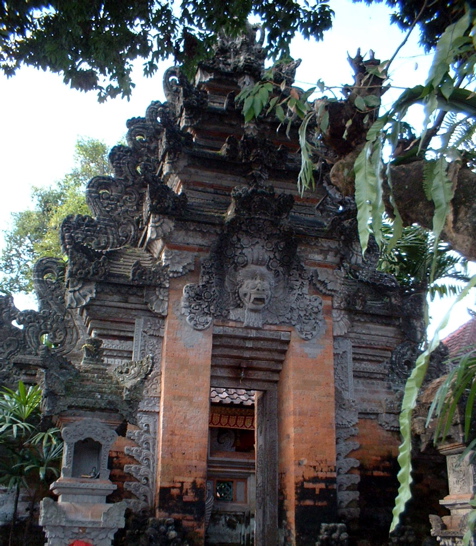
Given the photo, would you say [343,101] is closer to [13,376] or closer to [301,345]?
[301,345]

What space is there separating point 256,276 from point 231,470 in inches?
284

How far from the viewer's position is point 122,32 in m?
7.38

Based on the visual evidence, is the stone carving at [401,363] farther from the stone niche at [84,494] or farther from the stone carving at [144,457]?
the stone niche at [84,494]

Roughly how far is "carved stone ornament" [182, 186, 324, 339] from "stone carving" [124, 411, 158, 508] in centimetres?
159

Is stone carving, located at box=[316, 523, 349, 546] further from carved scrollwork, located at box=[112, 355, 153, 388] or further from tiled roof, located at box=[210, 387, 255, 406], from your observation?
tiled roof, located at box=[210, 387, 255, 406]

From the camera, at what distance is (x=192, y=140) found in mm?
11047

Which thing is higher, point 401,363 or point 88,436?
point 401,363

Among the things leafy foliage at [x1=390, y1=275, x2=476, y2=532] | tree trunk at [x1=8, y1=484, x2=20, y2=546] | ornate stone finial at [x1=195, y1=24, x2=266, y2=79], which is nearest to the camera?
leafy foliage at [x1=390, y1=275, x2=476, y2=532]

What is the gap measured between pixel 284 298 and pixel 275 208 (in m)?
1.46

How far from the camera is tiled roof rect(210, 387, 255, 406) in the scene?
14579mm

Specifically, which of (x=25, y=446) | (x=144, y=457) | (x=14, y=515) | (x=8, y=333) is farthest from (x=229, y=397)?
(x=14, y=515)

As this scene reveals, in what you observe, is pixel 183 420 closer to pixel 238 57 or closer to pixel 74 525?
pixel 74 525

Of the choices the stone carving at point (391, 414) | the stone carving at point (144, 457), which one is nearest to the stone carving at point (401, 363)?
the stone carving at point (391, 414)

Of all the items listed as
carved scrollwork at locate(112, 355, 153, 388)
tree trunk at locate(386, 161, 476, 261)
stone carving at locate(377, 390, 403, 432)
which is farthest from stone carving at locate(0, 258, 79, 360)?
tree trunk at locate(386, 161, 476, 261)
